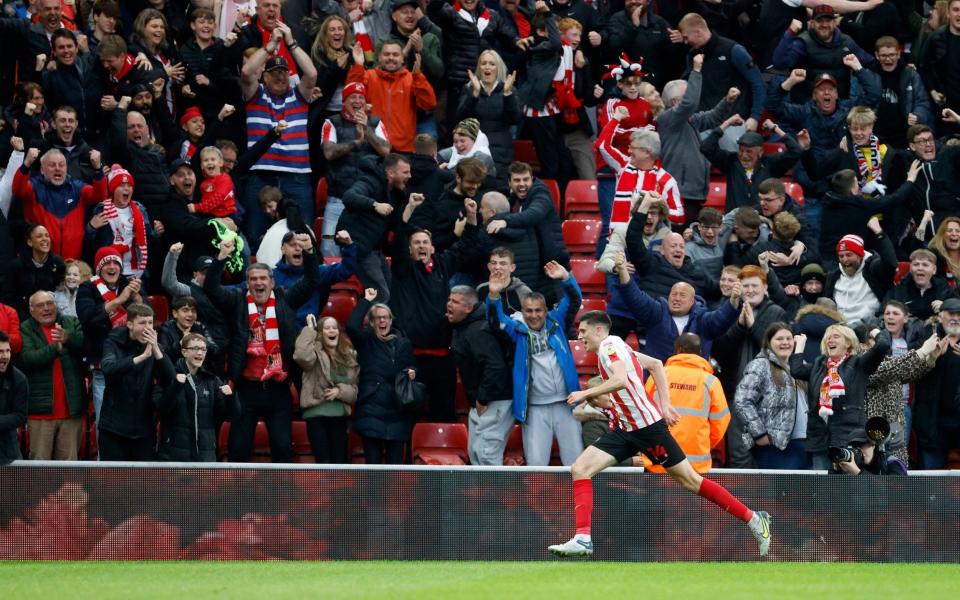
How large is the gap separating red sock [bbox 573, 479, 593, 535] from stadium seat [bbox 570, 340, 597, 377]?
3.62 meters

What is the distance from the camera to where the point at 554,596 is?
985 cm

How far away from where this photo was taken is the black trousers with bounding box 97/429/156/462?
13.3 metres

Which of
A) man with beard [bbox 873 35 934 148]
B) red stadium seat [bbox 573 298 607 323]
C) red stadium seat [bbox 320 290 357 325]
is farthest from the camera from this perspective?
man with beard [bbox 873 35 934 148]

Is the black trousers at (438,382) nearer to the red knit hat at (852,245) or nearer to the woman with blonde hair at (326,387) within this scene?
the woman with blonde hair at (326,387)

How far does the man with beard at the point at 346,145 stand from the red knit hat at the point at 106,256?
222 cm

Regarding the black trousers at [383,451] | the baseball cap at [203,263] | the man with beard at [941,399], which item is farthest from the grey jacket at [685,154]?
the baseball cap at [203,263]

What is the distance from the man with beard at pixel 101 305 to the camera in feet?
46.0

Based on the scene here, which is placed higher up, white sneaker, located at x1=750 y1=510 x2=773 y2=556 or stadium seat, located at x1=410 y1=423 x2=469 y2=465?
stadium seat, located at x1=410 y1=423 x2=469 y2=465

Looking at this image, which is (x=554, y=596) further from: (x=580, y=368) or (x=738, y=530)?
(x=580, y=368)

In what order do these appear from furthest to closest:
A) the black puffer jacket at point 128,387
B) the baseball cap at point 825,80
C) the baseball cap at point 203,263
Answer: the baseball cap at point 825,80 < the baseball cap at point 203,263 < the black puffer jacket at point 128,387

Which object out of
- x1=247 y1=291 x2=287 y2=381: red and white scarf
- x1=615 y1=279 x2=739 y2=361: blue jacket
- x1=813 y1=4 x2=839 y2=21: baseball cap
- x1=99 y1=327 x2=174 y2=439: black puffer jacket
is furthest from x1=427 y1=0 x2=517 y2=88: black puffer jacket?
x1=99 y1=327 x2=174 y2=439: black puffer jacket

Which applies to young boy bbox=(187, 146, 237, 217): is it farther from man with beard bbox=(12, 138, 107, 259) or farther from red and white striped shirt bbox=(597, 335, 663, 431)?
red and white striped shirt bbox=(597, 335, 663, 431)

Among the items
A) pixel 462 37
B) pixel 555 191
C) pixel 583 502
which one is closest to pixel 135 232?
pixel 462 37

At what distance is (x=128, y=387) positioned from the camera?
13.3m
